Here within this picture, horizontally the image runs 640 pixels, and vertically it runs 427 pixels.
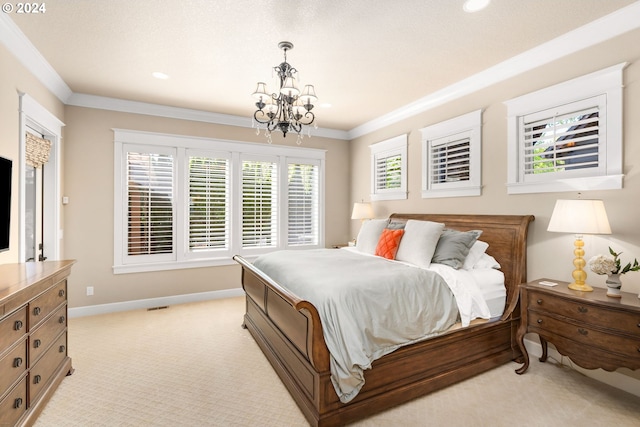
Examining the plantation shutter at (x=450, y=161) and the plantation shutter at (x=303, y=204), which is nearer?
the plantation shutter at (x=450, y=161)

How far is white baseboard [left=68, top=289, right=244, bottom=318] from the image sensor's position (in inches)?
163

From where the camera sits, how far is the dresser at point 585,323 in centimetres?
207

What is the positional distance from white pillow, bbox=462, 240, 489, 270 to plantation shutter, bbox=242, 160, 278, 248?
3.14m

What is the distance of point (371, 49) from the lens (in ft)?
9.62

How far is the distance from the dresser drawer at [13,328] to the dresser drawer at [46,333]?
15 centimetres

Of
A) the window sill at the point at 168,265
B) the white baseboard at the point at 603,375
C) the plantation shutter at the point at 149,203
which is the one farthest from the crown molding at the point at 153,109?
the white baseboard at the point at 603,375

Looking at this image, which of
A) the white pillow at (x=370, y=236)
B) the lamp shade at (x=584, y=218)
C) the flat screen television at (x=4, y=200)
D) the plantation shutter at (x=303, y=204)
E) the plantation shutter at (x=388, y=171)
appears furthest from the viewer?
the plantation shutter at (x=303, y=204)

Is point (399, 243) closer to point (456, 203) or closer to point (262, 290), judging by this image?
point (456, 203)

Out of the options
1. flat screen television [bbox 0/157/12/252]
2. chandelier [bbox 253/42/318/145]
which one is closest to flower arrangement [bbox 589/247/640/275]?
chandelier [bbox 253/42/318/145]

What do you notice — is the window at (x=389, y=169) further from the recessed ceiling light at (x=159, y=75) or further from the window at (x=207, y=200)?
the recessed ceiling light at (x=159, y=75)

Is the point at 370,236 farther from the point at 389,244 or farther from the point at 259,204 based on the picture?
the point at 259,204

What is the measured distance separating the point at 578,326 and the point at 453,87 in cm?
278

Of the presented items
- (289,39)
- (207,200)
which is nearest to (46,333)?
(207,200)

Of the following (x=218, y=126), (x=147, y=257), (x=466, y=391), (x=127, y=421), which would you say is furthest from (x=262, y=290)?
(x=218, y=126)
